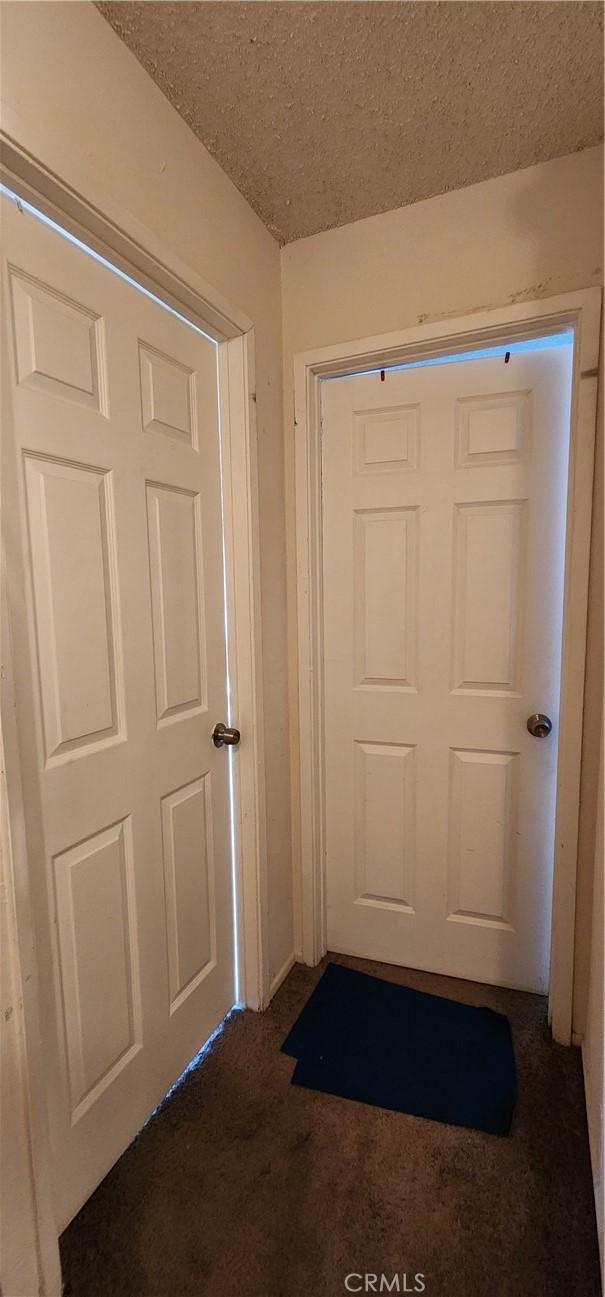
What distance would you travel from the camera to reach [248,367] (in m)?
1.44

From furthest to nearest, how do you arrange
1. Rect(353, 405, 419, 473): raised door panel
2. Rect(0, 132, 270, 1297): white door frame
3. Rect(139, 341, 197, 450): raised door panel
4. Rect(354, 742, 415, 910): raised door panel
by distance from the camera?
Rect(354, 742, 415, 910): raised door panel → Rect(353, 405, 419, 473): raised door panel → Rect(139, 341, 197, 450): raised door panel → Rect(0, 132, 270, 1297): white door frame

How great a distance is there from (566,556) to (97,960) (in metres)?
1.45

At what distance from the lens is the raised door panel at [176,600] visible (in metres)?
1.24

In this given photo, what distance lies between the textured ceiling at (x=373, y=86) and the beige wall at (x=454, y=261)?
57 mm

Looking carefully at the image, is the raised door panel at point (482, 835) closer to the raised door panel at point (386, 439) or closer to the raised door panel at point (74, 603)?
the raised door panel at point (386, 439)

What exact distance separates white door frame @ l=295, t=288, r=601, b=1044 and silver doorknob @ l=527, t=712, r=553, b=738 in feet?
0.32

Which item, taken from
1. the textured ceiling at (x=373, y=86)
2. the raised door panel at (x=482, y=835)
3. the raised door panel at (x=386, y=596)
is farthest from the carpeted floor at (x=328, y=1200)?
the textured ceiling at (x=373, y=86)

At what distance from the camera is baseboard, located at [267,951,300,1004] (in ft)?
5.48

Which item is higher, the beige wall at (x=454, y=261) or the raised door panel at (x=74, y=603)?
the beige wall at (x=454, y=261)

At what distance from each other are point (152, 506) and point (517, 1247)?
1681 mm

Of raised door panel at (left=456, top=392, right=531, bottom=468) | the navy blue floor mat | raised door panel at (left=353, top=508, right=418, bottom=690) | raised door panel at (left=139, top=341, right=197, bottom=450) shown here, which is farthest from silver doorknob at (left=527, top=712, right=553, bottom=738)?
raised door panel at (left=139, top=341, right=197, bottom=450)

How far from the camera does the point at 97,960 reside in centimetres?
110

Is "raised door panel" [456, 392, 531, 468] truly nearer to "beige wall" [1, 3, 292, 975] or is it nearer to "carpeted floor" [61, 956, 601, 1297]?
"beige wall" [1, 3, 292, 975]

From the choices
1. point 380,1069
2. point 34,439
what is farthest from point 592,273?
point 380,1069
